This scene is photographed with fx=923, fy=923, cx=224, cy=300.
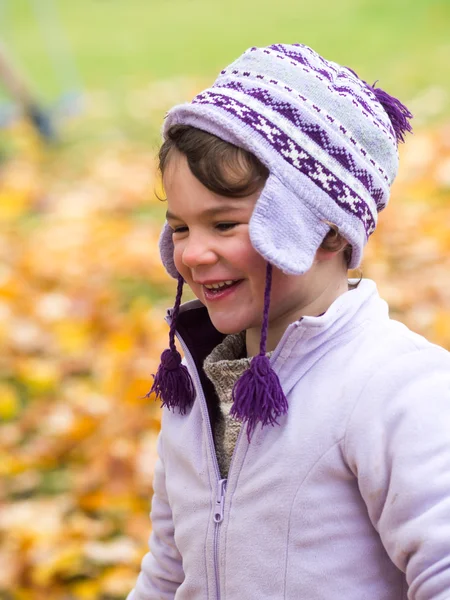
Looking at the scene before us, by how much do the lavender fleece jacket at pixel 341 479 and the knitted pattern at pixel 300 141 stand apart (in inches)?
5.4

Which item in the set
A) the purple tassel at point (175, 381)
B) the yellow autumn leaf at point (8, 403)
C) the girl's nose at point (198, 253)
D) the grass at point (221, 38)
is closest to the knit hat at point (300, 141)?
the girl's nose at point (198, 253)

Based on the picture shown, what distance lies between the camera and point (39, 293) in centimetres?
466

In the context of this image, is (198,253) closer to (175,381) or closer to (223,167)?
(223,167)

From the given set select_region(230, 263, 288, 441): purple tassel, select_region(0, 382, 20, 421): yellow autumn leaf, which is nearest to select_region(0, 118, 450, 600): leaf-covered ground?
select_region(0, 382, 20, 421): yellow autumn leaf

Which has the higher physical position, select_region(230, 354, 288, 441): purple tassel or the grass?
the grass

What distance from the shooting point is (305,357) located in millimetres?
1510

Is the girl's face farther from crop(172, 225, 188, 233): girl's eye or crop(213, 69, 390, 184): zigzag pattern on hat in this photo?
crop(213, 69, 390, 184): zigzag pattern on hat

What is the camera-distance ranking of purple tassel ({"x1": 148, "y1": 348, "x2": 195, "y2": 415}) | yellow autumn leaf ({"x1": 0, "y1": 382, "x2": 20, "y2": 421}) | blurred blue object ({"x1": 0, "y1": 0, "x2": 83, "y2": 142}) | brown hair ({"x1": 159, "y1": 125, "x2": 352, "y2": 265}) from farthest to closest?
1. blurred blue object ({"x1": 0, "y1": 0, "x2": 83, "y2": 142})
2. yellow autumn leaf ({"x1": 0, "y1": 382, "x2": 20, "y2": 421})
3. purple tassel ({"x1": 148, "y1": 348, "x2": 195, "y2": 415})
4. brown hair ({"x1": 159, "y1": 125, "x2": 352, "y2": 265})

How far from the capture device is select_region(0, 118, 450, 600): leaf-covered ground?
2883 mm

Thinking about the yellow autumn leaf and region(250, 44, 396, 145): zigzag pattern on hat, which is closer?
region(250, 44, 396, 145): zigzag pattern on hat

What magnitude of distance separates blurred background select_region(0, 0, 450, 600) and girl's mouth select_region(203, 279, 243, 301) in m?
1.46

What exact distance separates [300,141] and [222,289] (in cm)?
28

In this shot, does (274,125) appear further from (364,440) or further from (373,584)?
(373,584)

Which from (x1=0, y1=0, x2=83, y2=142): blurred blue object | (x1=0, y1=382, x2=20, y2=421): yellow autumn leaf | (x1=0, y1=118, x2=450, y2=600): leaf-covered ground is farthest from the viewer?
(x1=0, y1=0, x2=83, y2=142): blurred blue object
